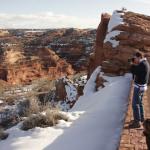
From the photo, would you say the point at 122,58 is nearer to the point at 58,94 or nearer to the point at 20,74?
the point at 58,94

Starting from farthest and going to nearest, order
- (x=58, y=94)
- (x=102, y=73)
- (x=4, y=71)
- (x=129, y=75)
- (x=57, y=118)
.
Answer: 1. (x=4, y=71)
2. (x=58, y=94)
3. (x=102, y=73)
4. (x=129, y=75)
5. (x=57, y=118)

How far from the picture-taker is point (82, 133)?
28.4 feet

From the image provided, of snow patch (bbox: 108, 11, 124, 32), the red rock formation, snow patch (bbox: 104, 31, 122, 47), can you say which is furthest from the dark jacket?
the red rock formation

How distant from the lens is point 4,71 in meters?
48.3

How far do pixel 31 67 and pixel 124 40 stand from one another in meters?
37.4

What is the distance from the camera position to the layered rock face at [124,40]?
15.0 meters

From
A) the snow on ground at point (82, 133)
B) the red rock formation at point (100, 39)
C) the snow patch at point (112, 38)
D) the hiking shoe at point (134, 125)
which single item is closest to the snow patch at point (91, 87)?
the snow patch at point (112, 38)

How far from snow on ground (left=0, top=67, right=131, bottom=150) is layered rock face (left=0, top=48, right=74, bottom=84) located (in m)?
37.4

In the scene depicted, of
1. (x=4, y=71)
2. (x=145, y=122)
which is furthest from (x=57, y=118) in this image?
(x=4, y=71)

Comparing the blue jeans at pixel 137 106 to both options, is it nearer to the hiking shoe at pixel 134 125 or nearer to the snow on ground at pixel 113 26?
the hiking shoe at pixel 134 125

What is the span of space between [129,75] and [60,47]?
5400 centimetres

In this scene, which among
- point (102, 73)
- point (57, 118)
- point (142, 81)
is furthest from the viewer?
point (102, 73)

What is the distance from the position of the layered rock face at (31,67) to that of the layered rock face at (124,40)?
103 ft

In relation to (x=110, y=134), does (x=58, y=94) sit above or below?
below
